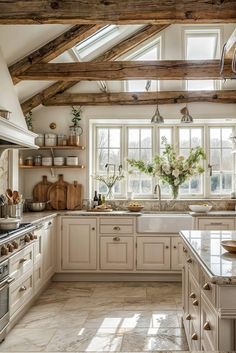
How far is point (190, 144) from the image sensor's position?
5.96 m

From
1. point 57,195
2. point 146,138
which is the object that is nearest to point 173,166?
point 146,138

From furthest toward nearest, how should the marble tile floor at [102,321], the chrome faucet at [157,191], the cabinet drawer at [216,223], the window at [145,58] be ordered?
the chrome faucet at [157,191]
the window at [145,58]
the cabinet drawer at [216,223]
the marble tile floor at [102,321]

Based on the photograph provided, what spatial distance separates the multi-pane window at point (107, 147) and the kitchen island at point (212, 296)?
130 inches

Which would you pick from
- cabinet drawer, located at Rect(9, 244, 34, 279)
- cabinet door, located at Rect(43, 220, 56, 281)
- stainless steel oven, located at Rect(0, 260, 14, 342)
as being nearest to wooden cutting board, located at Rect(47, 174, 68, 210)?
cabinet door, located at Rect(43, 220, 56, 281)

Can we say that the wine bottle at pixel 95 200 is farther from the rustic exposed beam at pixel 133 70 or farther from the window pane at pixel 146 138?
the rustic exposed beam at pixel 133 70

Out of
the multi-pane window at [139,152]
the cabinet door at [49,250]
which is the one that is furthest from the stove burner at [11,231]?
the multi-pane window at [139,152]

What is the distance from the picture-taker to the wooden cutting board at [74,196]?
18.3 ft

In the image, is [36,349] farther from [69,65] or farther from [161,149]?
[161,149]

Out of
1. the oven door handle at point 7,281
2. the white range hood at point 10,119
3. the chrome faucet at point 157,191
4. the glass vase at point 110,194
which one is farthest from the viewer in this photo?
the glass vase at point 110,194

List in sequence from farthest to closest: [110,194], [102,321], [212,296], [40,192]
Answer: [110,194], [40,192], [102,321], [212,296]

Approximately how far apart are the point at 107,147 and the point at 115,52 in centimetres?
155

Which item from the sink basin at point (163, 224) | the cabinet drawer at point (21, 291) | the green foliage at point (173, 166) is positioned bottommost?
the cabinet drawer at point (21, 291)

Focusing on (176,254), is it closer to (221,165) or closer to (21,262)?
(221,165)

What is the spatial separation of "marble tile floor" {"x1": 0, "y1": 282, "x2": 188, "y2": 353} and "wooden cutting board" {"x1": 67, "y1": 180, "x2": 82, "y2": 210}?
1279 mm
